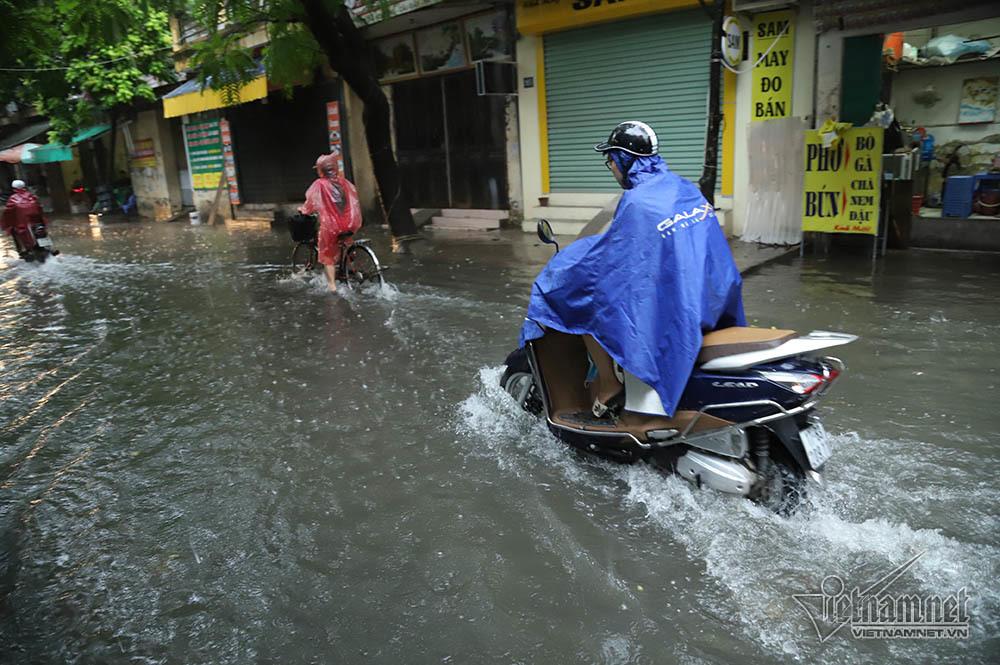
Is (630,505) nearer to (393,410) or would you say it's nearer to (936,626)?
(936,626)

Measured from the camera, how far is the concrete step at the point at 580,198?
1266 cm

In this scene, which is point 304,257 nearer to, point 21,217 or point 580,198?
point 580,198

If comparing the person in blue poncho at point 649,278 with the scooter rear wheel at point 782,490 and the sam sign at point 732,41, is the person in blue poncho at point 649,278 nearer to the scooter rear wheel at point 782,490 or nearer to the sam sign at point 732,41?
the scooter rear wheel at point 782,490

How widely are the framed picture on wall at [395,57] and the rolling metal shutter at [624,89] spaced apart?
3878 mm

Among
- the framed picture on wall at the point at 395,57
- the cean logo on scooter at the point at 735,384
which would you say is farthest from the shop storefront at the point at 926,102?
the framed picture on wall at the point at 395,57

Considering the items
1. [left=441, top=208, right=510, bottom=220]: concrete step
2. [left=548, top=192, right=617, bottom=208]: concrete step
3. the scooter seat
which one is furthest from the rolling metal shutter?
the scooter seat

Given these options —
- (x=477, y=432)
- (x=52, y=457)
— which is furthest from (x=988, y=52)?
(x=52, y=457)

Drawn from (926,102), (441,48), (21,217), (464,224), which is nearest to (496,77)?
(441,48)

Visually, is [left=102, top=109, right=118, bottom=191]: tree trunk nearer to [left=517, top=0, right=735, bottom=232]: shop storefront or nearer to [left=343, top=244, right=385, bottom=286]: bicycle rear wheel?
[left=517, top=0, right=735, bottom=232]: shop storefront

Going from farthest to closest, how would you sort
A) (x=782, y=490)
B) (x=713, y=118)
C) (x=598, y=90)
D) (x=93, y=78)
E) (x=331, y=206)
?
(x=93, y=78) → (x=598, y=90) → (x=331, y=206) → (x=713, y=118) → (x=782, y=490)

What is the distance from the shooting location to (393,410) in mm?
5328

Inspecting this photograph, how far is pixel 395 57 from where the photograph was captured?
15898 millimetres

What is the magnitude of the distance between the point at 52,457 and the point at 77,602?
1983mm

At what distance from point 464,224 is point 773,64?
271 inches
